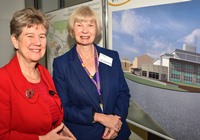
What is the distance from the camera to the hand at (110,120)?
172cm

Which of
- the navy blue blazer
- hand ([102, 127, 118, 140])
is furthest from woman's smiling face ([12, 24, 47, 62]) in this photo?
Answer: hand ([102, 127, 118, 140])

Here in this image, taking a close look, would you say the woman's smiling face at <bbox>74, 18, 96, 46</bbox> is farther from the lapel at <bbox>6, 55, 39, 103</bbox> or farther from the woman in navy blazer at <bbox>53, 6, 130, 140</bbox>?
the lapel at <bbox>6, 55, 39, 103</bbox>

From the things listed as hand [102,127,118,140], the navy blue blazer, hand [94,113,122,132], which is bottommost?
hand [102,127,118,140]

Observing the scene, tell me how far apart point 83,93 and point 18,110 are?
537mm

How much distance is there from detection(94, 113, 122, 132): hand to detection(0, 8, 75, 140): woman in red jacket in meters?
0.33

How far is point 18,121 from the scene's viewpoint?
1.32 metres

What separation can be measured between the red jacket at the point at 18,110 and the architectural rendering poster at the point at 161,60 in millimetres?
854

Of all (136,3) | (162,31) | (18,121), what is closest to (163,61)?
(162,31)

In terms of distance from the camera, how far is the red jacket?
1271mm

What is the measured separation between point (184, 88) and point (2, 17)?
3.75 m

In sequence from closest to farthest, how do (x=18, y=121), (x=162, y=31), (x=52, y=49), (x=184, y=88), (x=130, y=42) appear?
1. (x=18, y=121)
2. (x=184, y=88)
3. (x=162, y=31)
4. (x=130, y=42)
5. (x=52, y=49)

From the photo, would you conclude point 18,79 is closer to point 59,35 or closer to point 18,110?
point 18,110

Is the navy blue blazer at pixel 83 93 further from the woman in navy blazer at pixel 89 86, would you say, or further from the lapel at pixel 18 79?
the lapel at pixel 18 79

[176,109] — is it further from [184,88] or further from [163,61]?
[163,61]
